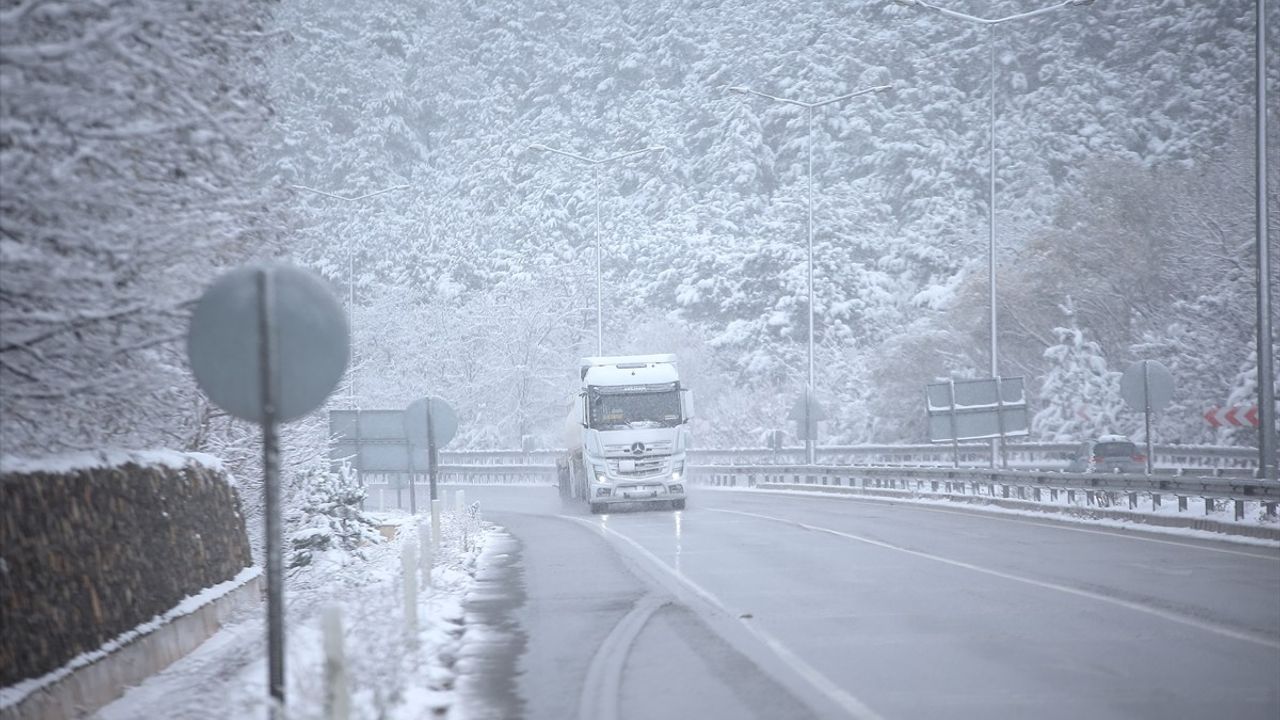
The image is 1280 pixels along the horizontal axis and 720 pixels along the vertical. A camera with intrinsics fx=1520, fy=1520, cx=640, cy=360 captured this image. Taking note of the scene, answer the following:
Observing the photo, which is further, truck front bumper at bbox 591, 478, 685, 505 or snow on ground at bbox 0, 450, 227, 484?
truck front bumper at bbox 591, 478, 685, 505

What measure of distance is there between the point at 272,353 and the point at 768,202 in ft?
237

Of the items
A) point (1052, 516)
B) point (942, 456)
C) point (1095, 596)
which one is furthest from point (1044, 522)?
point (942, 456)

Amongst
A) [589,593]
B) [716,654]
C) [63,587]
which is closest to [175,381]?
[63,587]

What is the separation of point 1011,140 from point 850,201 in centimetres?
863

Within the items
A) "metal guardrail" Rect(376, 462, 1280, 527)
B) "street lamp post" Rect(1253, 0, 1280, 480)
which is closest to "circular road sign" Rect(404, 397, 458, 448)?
"metal guardrail" Rect(376, 462, 1280, 527)

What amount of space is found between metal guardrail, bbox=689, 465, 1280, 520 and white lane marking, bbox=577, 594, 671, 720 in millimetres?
10270

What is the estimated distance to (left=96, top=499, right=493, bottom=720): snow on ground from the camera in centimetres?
943

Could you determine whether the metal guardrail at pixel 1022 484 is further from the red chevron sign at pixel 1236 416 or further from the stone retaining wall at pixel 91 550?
the stone retaining wall at pixel 91 550

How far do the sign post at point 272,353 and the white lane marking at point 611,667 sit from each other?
2.35m

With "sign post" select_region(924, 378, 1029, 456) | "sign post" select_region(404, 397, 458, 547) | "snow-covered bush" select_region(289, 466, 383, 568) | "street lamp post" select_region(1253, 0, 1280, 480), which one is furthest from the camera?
"sign post" select_region(924, 378, 1029, 456)

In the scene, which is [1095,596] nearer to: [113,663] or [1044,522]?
[113,663]

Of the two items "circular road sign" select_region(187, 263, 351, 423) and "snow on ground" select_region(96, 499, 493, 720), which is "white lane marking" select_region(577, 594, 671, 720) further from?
"circular road sign" select_region(187, 263, 351, 423)

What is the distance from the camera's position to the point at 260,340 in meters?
8.02

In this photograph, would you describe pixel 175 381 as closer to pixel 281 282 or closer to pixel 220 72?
pixel 220 72
